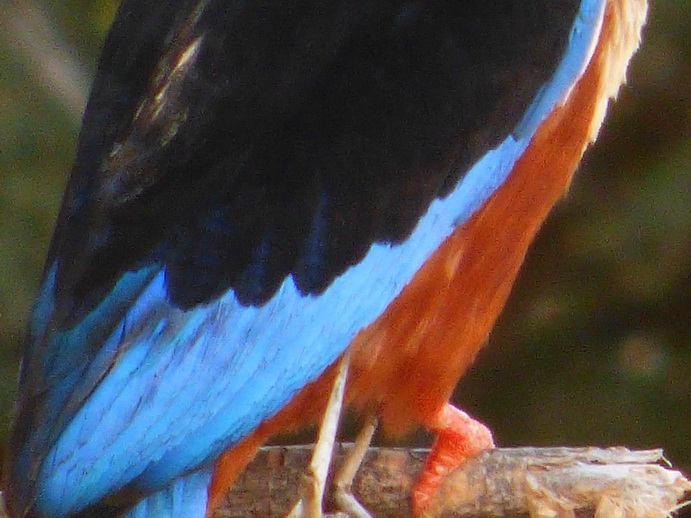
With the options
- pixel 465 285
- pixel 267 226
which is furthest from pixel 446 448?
pixel 267 226

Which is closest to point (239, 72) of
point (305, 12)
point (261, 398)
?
point (305, 12)

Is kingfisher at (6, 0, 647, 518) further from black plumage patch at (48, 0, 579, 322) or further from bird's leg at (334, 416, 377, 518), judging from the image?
bird's leg at (334, 416, 377, 518)

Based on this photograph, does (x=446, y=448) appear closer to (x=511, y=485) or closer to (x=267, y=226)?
(x=511, y=485)

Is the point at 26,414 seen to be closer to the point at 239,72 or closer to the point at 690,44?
the point at 239,72

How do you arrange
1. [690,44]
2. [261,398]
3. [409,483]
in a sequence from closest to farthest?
[261,398] → [409,483] → [690,44]

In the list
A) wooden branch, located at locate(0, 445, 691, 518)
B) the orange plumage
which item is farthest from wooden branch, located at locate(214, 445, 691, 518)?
the orange plumage

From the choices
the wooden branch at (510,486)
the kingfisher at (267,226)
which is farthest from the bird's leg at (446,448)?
the kingfisher at (267,226)
